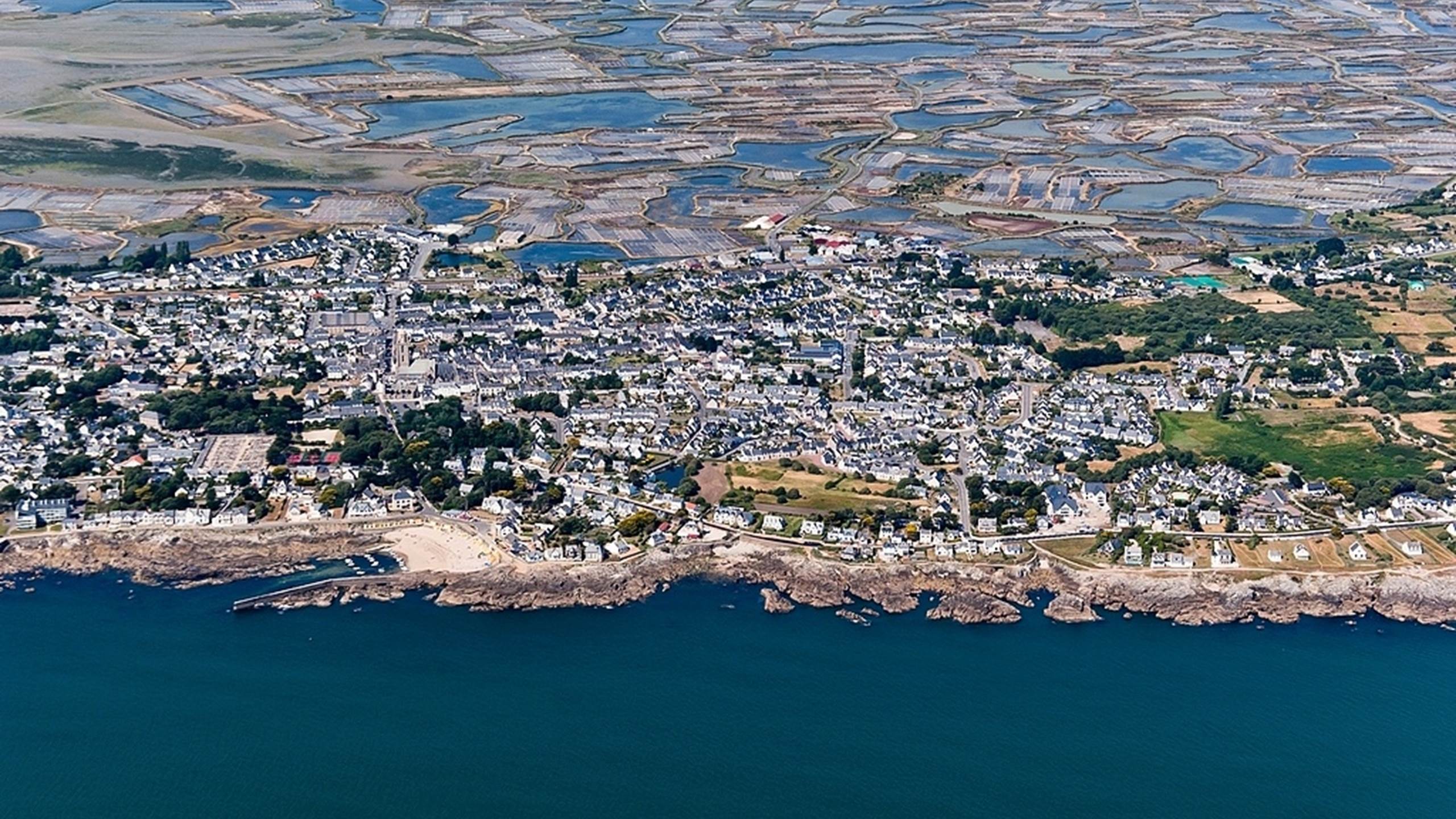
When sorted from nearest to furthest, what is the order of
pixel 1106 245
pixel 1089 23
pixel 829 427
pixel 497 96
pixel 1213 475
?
pixel 1213 475 → pixel 829 427 → pixel 1106 245 → pixel 497 96 → pixel 1089 23

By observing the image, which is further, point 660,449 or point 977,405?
point 977,405

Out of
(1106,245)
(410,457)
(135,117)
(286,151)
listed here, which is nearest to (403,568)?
(410,457)

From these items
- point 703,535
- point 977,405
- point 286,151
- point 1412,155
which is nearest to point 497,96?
point 286,151

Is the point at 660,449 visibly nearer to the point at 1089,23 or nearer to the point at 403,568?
the point at 403,568

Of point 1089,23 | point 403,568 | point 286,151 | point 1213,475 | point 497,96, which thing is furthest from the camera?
point 1089,23

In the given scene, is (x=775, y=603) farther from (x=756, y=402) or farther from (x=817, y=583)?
(x=756, y=402)

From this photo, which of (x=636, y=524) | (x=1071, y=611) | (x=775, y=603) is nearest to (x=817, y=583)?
(x=775, y=603)

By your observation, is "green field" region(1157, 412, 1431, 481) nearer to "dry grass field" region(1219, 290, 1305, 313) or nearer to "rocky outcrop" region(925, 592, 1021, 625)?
"rocky outcrop" region(925, 592, 1021, 625)
